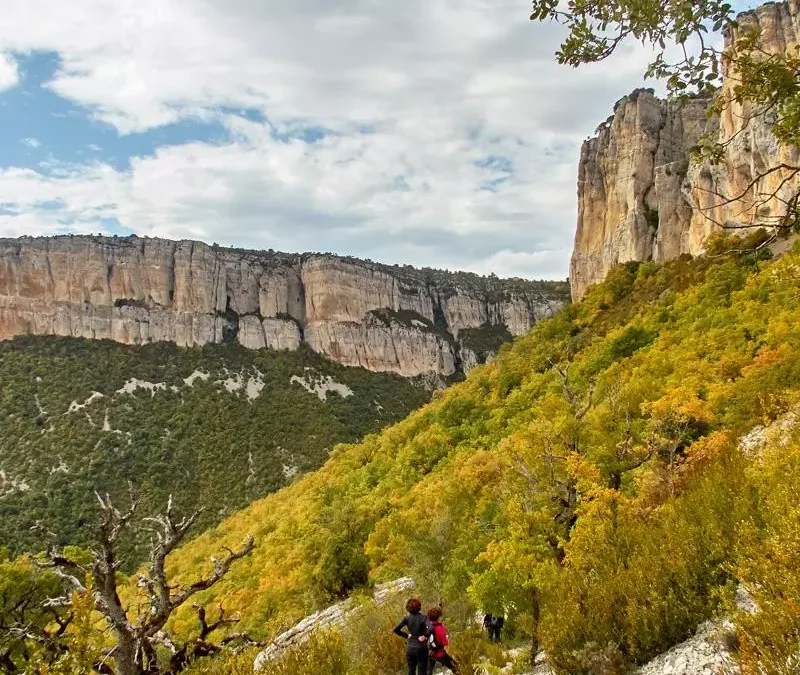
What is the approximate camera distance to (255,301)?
110562 millimetres

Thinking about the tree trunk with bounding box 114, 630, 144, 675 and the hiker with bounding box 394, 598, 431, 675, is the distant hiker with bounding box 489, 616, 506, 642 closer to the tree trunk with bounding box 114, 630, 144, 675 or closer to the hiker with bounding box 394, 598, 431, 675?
the hiker with bounding box 394, 598, 431, 675

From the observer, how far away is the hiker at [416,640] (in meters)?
7.56

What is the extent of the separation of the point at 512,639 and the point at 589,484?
384cm

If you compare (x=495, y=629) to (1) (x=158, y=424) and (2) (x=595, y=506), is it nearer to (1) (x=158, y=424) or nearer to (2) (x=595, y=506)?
(2) (x=595, y=506)

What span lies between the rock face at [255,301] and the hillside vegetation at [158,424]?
20.6 ft

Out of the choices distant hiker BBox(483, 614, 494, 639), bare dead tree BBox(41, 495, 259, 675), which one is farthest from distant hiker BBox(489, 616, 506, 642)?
bare dead tree BBox(41, 495, 259, 675)

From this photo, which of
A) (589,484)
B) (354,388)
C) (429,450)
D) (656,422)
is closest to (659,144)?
(429,450)

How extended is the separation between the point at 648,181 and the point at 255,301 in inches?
3142

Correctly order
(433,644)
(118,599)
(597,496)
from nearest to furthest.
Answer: (118,599) → (433,644) → (597,496)

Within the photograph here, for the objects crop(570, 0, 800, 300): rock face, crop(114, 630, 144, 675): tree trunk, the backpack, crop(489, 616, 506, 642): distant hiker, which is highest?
crop(570, 0, 800, 300): rock face

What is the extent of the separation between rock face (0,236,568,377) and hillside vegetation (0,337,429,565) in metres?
6.27

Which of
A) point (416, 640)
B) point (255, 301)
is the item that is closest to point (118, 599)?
point (416, 640)

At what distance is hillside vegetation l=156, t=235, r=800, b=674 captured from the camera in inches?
259

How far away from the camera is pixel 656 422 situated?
1484 cm
